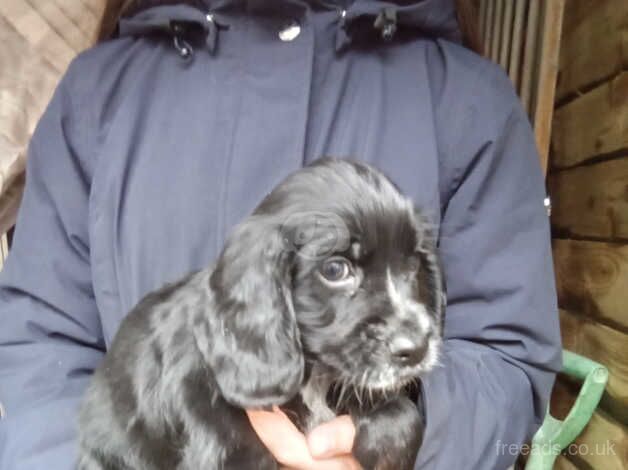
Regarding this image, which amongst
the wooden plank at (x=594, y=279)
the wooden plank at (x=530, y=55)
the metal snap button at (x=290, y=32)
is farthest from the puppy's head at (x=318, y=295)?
the wooden plank at (x=530, y=55)

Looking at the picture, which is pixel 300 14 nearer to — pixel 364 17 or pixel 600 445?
pixel 364 17

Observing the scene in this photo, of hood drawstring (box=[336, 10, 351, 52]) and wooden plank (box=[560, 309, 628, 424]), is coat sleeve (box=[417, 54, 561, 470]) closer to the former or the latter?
hood drawstring (box=[336, 10, 351, 52])

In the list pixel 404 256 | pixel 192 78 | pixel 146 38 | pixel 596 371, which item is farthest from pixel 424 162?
pixel 596 371

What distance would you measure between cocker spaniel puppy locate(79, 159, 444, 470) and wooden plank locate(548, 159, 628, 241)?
0.75 meters

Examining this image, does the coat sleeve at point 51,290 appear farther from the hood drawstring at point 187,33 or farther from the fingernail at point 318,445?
the fingernail at point 318,445

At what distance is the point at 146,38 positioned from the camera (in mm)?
1299

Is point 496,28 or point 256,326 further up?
point 496,28

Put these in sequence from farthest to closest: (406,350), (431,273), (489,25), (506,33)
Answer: (489,25), (506,33), (431,273), (406,350)

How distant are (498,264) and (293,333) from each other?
15.5 inches

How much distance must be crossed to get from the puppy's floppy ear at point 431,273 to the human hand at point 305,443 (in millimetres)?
237

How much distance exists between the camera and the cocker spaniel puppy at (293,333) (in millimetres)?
987

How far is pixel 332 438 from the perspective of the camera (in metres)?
1.04

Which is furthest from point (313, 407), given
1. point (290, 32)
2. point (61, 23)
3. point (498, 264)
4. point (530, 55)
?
point (530, 55)

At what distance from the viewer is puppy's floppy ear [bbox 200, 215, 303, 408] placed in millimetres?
980
